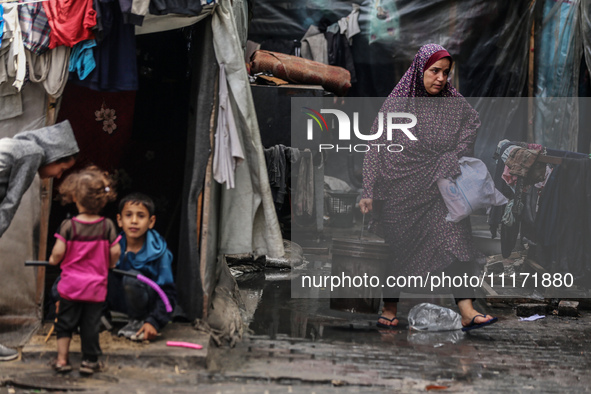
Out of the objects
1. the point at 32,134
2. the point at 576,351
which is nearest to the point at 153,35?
the point at 32,134

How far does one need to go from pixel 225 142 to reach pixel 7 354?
210 centimetres

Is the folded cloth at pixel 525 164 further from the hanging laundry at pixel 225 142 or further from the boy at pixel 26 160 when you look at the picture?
the boy at pixel 26 160

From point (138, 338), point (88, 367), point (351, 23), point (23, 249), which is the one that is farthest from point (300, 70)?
point (88, 367)

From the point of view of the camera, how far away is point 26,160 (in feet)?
14.4

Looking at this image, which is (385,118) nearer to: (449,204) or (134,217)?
(449,204)

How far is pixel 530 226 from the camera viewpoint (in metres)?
6.88

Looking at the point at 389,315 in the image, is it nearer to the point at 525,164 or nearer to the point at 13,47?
the point at 525,164

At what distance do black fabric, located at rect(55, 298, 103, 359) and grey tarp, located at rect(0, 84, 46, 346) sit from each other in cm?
79

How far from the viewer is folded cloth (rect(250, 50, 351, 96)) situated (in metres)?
9.27

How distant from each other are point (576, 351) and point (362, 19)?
617 cm

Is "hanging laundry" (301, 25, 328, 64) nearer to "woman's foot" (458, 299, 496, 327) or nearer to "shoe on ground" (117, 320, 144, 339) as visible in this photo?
"woman's foot" (458, 299, 496, 327)

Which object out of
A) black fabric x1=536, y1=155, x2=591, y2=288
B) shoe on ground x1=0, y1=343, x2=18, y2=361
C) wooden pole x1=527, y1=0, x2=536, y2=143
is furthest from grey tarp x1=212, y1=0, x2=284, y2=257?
wooden pole x1=527, y1=0, x2=536, y2=143

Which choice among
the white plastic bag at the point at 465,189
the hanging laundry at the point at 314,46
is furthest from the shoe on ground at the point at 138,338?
the hanging laundry at the point at 314,46

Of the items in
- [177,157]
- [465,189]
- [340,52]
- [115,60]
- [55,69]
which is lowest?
[465,189]
